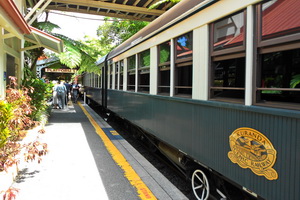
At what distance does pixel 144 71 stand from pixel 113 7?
5.19 meters

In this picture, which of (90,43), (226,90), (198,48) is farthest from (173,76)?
(90,43)

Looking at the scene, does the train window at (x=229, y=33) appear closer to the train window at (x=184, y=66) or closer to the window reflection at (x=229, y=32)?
the window reflection at (x=229, y=32)

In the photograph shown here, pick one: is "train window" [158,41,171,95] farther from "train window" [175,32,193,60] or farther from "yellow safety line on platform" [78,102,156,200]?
"yellow safety line on platform" [78,102,156,200]

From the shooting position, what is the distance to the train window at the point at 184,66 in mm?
3547

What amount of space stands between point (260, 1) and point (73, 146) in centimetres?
472

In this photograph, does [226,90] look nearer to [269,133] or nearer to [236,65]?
[236,65]

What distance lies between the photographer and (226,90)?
290 cm

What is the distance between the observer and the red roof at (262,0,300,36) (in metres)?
1.99

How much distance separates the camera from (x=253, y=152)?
2.26 m

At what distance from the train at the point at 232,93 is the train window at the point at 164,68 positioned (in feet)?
0.05

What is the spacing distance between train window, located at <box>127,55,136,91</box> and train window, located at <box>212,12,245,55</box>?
11.7ft

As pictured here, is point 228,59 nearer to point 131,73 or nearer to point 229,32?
point 229,32

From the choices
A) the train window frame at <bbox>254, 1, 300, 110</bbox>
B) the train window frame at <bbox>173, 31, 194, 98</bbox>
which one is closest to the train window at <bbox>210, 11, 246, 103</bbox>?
the train window frame at <bbox>254, 1, 300, 110</bbox>

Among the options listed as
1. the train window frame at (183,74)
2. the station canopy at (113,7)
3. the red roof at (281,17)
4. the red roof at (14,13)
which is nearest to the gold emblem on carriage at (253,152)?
the red roof at (281,17)
